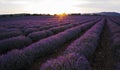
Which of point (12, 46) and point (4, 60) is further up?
point (4, 60)

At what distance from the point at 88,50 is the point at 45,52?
197 centimetres

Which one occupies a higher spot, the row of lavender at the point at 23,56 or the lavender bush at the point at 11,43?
the row of lavender at the point at 23,56

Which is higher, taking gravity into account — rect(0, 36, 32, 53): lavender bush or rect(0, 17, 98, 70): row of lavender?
rect(0, 17, 98, 70): row of lavender

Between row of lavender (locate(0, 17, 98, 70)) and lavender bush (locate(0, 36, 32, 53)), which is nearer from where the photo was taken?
row of lavender (locate(0, 17, 98, 70))

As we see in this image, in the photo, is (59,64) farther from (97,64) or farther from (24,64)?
(97,64)

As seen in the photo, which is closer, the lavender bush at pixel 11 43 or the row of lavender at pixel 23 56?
the row of lavender at pixel 23 56

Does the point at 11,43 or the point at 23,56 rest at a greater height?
the point at 23,56

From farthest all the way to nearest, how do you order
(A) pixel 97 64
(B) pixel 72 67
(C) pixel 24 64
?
(A) pixel 97 64 < (C) pixel 24 64 < (B) pixel 72 67

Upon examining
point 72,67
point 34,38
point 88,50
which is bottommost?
point 34,38

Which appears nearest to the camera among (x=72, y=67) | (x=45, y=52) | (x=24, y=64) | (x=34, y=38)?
(x=72, y=67)

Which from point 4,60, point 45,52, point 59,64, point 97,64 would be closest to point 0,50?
point 45,52

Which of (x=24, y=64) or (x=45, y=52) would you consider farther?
(x=45, y=52)

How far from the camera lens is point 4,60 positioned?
219 inches

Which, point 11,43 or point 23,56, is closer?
point 23,56
